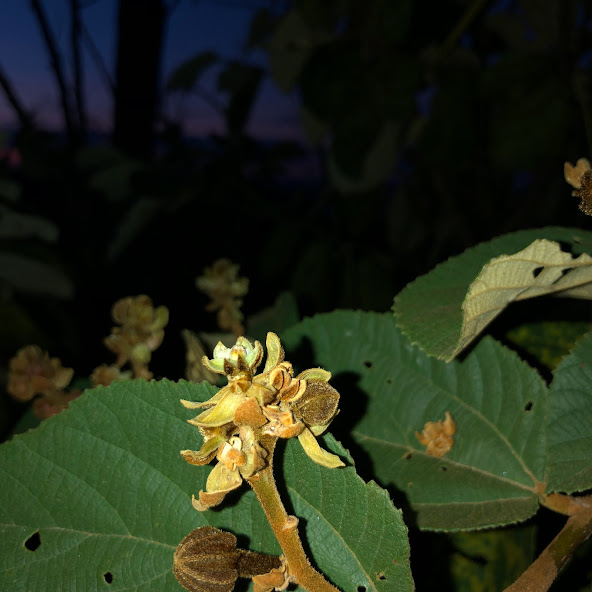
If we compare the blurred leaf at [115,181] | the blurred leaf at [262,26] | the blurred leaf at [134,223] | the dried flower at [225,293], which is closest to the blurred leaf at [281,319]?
the dried flower at [225,293]

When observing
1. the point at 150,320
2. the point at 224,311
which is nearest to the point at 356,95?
the point at 224,311

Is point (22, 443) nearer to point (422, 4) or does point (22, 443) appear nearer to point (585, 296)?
point (585, 296)

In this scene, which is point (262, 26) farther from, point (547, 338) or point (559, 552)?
point (559, 552)

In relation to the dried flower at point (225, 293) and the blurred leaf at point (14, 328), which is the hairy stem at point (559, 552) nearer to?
the dried flower at point (225, 293)

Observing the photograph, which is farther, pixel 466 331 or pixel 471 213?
pixel 471 213

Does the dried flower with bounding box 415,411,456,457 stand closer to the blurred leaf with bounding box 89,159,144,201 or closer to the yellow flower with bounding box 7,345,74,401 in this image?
the yellow flower with bounding box 7,345,74,401
